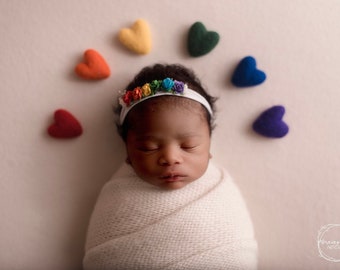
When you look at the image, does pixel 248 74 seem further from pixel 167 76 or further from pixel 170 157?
pixel 170 157

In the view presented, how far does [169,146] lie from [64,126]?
0.40m

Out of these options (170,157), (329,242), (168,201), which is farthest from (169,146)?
(329,242)

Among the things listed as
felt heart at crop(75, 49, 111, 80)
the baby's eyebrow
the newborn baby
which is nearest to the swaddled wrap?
the newborn baby

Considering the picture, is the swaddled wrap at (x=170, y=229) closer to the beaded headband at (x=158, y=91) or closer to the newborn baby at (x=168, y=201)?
the newborn baby at (x=168, y=201)

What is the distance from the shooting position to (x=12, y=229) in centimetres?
113

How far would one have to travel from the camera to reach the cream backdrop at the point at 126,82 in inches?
43.8

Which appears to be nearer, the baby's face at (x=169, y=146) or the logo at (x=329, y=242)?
the baby's face at (x=169, y=146)

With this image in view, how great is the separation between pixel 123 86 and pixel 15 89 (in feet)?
1.19

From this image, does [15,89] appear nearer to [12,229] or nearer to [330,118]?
[12,229]

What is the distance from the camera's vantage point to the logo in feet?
3.52

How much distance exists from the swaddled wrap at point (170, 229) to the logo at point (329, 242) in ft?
0.82

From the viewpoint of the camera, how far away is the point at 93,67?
1108 mm

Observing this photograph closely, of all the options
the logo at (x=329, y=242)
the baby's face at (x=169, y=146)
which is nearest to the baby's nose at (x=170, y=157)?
the baby's face at (x=169, y=146)

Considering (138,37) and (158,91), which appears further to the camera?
(138,37)
